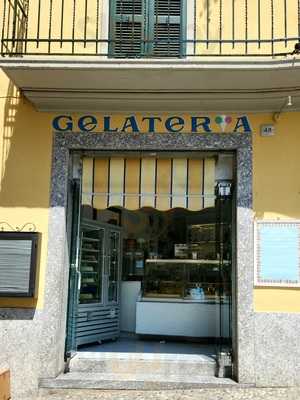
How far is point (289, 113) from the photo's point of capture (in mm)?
7020

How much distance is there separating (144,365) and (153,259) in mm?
3598

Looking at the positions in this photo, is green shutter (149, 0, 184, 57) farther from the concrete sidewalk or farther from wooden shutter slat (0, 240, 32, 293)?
the concrete sidewalk

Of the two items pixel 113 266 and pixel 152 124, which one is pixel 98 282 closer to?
pixel 113 266

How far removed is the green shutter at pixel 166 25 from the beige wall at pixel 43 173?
126 cm

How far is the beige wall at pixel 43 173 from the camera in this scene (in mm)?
6879

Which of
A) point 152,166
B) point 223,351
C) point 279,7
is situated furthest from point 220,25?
point 223,351

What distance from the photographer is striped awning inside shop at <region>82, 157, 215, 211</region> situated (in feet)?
24.0

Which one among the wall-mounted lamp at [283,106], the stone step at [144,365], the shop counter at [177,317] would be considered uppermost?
the wall-mounted lamp at [283,106]

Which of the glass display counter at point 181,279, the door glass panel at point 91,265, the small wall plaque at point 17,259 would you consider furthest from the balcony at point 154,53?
the glass display counter at point 181,279

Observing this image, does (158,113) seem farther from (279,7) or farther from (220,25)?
(279,7)

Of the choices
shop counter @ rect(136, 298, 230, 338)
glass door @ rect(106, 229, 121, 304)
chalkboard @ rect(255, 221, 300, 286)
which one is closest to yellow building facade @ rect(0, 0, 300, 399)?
Result: chalkboard @ rect(255, 221, 300, 286)

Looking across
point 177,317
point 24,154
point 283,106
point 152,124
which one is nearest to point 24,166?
point 24,154

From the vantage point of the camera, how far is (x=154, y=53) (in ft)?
24.1

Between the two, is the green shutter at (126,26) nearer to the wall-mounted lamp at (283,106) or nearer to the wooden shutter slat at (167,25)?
the wooden shutter slat at (167,25)
